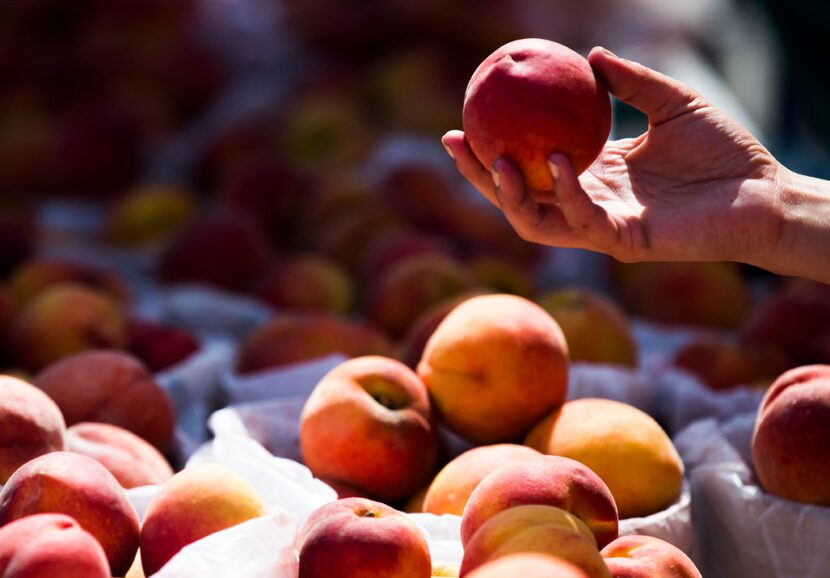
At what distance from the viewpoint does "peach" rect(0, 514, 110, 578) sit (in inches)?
35.9

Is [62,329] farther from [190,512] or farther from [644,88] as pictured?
[644,88]

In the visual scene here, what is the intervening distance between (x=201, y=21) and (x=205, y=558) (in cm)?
362

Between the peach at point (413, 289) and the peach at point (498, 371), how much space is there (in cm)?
61

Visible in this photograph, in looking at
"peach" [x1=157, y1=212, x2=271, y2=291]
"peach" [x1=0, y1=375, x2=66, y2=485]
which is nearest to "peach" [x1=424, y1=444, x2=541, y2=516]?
"peach" [x1=0, y1=375, x2=66, y2=485]

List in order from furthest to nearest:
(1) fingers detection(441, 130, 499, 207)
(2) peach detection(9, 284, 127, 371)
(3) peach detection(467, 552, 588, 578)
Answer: (2) peach detection(9, 284, 127, 371), (1) fingers detection(441, 130, 499, 207), (3) peach detection(467, 552, 588, 578)

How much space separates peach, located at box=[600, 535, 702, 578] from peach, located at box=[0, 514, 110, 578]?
1.73 feet

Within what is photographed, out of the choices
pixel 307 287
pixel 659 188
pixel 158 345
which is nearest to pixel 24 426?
pixel 158 345

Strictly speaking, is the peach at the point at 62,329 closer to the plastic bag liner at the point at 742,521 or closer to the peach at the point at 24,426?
the peach at the point at 24,426

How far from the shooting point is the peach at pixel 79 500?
1053 mm

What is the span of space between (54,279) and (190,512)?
143 centimetres

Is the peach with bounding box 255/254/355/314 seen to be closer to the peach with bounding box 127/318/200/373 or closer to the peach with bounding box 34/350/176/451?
the peach with bounding box 127/318/200/373

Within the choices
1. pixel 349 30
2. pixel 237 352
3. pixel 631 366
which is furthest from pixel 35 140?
pixel 631 366

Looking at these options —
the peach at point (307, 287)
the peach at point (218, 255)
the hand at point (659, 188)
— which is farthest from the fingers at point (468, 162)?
the peach at point (218, 255)

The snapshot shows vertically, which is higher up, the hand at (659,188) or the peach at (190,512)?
the hand at (659,188)
